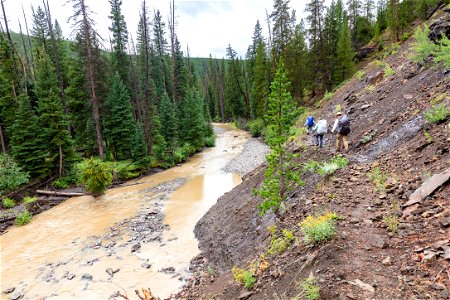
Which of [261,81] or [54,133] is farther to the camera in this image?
[261,81]

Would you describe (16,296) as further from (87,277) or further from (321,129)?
(321,129)

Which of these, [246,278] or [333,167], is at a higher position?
[333,167]

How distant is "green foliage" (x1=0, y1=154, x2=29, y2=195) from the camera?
18562 mm

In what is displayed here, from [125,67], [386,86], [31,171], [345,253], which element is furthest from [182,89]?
[345,253]

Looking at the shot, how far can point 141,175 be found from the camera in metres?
24.9

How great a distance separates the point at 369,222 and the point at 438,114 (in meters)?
4.57

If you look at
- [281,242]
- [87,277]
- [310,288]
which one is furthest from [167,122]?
[310,288]

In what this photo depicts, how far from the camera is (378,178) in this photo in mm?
7465

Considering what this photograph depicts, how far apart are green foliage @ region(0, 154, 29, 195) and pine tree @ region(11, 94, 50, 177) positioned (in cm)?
190

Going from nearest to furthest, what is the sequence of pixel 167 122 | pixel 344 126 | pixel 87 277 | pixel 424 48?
1. pixel 87 277
2. pixel 344 126
3. pixel 424 48
4. pixel 167 122

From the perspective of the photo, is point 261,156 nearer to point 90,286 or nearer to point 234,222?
point 234,222

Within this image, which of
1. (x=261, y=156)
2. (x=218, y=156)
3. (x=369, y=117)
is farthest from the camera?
(x=218, y=156)

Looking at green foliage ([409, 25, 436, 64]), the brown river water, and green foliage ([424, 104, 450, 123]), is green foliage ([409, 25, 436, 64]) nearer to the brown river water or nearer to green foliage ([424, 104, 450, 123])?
green foliage ([424, 104, 450, 123])

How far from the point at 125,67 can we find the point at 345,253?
1429 inches
